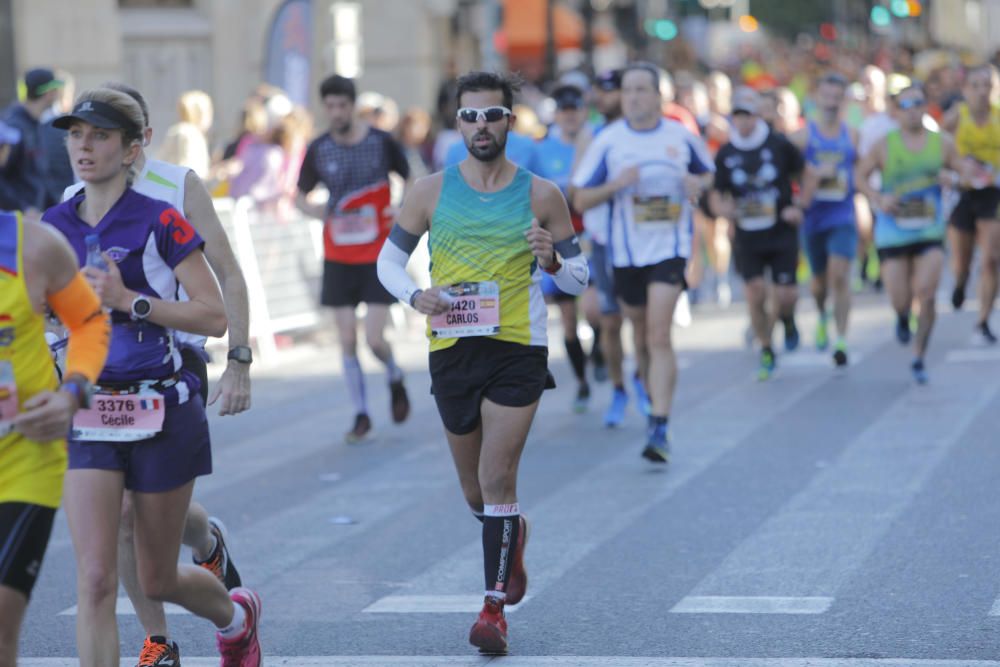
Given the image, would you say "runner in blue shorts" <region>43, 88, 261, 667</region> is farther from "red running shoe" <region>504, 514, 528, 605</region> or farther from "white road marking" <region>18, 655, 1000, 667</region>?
"red running shoe" <region>504, 514, 528, 605</region>

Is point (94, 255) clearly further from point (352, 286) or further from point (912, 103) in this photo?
point (912, 103)

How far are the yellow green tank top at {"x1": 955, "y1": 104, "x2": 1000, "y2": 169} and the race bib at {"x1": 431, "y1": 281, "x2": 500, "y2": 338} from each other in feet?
29.3

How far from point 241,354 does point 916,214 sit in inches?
317

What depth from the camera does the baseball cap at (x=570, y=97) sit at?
13.0 metres

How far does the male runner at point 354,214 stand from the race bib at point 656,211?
1624 millimetres

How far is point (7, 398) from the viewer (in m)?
4.79

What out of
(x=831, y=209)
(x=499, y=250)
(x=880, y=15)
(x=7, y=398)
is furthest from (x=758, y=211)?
(x=880, y=15)

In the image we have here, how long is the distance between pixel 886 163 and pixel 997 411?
2.31m

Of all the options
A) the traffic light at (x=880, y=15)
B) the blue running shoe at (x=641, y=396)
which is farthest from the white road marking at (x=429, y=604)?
the traffic light at (x=880, y=15)

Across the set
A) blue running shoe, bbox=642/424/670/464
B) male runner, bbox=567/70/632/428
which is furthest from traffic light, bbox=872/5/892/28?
blue running shoe, bbox=642/424/670/464

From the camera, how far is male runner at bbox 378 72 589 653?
6727mm

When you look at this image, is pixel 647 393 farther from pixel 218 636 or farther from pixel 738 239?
pixel 218 636

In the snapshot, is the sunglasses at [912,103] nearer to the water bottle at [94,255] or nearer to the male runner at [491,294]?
the male runner at [491,294]

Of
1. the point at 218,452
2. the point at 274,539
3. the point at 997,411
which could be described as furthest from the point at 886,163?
the point at 274,539
